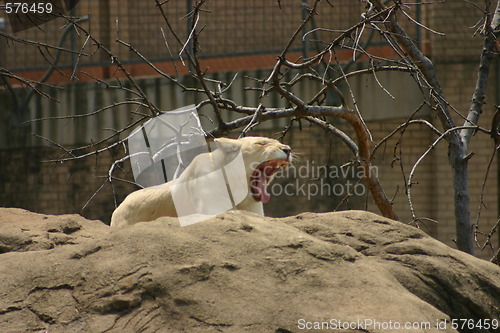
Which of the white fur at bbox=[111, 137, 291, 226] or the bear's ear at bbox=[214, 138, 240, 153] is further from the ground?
the bear's ear at bbox=[214, 138, 240, 153]

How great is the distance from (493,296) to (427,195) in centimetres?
712

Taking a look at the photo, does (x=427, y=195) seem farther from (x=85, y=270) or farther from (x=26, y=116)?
(x=85, y=270)

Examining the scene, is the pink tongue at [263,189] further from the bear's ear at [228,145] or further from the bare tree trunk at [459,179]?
the bare tree trunk at [459,179]

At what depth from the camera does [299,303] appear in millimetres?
3586

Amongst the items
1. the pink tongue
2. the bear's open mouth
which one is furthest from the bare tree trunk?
the pink tongue

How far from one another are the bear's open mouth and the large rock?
1385 millimetres

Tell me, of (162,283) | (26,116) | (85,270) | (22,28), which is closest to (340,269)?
(162,283)

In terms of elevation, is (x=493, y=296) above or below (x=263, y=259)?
below

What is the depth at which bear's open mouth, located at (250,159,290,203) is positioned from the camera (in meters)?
5.82

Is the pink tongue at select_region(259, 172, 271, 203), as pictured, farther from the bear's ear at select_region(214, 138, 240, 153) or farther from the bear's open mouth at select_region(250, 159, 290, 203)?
the bear's ear at select_region(214, 138, 240, 153)

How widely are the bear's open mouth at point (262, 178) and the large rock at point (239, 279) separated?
1385mm

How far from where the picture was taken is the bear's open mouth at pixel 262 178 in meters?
5.82

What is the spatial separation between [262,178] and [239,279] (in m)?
→ 2.26

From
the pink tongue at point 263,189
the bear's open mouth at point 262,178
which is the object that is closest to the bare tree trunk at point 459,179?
the bear's open mouth at point 262,178
